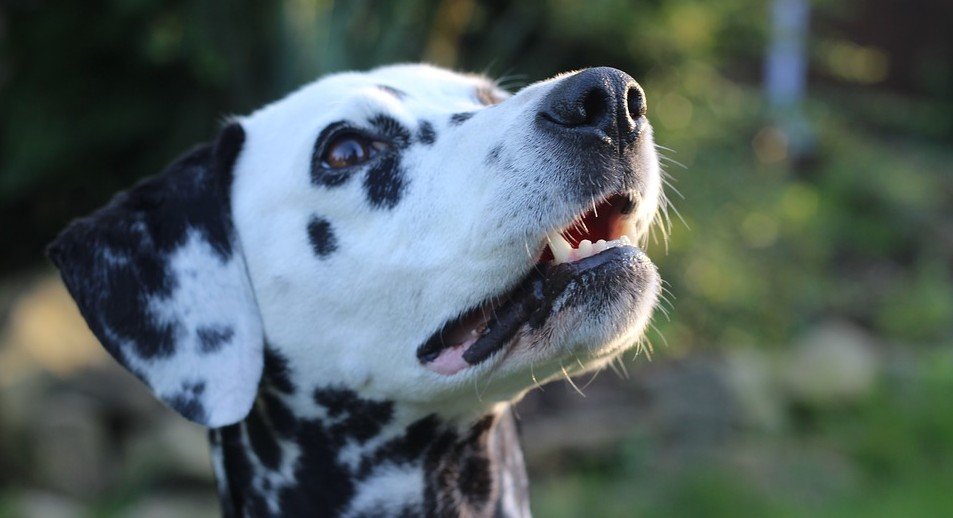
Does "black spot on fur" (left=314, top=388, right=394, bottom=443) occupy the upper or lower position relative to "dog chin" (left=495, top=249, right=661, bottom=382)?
lower

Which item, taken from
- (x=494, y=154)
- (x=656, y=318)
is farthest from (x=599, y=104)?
(x=656, y=318)

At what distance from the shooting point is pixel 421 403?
2500 millimetres

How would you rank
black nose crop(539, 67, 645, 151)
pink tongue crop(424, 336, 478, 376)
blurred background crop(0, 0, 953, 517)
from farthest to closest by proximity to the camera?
blurred background crop(0, 0, 953, 517), pink tongue crop(424, 336, 478, 376), black nose crop(539, 67, 645, 151)

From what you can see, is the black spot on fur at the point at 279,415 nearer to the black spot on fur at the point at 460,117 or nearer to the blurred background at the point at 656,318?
the black spot on fur at the point at 460,117

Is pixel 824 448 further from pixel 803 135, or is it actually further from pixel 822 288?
pixel 803 135

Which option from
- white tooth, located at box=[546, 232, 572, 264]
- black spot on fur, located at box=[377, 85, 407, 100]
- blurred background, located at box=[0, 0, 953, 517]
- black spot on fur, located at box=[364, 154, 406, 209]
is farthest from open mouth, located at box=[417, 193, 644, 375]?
blurred background, located at box=[0, 0, 953, 517]

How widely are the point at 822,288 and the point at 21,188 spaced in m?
5.25

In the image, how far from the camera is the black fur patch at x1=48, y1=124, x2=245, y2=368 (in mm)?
2557

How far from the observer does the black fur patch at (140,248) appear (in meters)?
2.56

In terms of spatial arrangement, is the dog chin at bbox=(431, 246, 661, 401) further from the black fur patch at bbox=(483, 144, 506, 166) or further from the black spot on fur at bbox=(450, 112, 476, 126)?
the black spot on fur at bbox=(450, 112, 476, 126)

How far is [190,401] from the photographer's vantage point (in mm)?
2508

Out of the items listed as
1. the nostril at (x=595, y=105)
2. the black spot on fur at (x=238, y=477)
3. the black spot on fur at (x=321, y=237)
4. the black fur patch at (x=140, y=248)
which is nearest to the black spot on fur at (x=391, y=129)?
the black spot on fur at (x=321, y=237)

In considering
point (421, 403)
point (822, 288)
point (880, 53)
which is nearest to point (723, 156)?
point (822, 288)

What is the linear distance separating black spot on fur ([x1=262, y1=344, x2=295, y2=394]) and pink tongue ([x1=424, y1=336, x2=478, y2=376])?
15.4 inches
